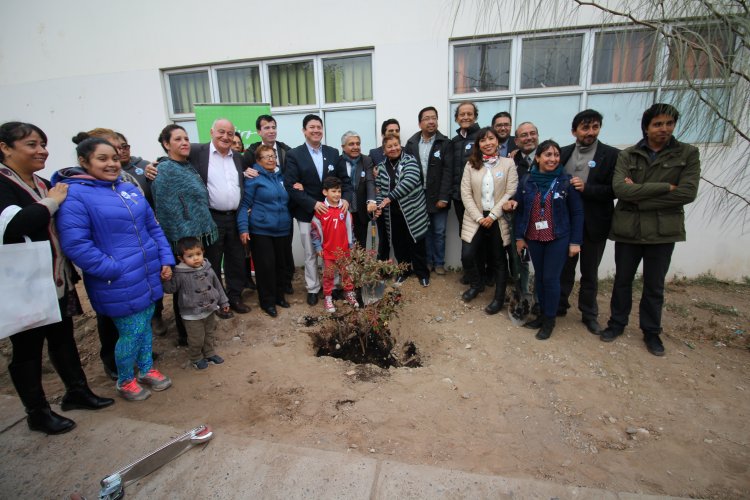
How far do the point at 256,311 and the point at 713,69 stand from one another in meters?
4.09

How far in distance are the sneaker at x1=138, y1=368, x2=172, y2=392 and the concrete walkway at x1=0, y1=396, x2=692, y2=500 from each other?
47 cm

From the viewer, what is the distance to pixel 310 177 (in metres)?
4.27

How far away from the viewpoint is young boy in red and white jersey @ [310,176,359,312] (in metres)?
4.07

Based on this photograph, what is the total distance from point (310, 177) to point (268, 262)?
105cm

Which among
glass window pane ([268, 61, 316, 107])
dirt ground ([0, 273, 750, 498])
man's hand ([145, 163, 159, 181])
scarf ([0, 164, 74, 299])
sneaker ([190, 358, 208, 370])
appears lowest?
dirt ground ([0, 273, 750, 498])

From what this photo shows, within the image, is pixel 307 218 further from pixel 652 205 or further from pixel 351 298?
pixel 652 205

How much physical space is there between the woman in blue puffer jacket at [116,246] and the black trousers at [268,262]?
3.90 ft

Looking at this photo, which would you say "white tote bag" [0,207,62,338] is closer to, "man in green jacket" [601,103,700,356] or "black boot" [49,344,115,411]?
"black boot" [49,344,115,411]

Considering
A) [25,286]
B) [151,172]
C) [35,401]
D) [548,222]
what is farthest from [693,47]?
[35,401]

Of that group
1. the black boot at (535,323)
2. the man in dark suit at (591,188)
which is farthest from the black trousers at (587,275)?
the black boot at (535,323)

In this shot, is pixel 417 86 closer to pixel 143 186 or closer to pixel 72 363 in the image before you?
pixel 143 186

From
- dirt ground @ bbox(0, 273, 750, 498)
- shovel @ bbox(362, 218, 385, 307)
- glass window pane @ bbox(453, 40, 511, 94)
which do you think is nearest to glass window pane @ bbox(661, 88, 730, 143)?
dirt ground @ bbox(0, 273, 750, 498)

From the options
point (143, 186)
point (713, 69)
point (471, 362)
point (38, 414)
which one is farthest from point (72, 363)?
point (713, 69)

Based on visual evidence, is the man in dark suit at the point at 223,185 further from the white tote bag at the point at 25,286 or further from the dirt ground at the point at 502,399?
the white tote bag at the point at 25,286
